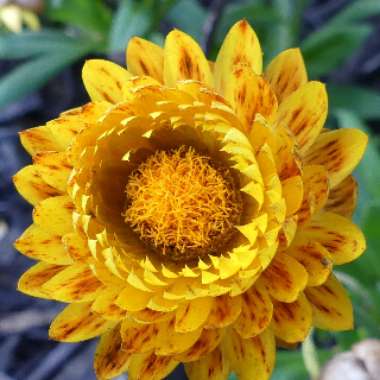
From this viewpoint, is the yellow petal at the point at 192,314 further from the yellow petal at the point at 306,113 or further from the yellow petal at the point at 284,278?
the yellow petal at the point at 306,113

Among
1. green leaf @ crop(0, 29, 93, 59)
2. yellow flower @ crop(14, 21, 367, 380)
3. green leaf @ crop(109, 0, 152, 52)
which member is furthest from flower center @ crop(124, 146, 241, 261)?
green leaf @ crop(0, 29, 93, 59)

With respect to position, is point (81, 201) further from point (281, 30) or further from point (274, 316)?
point (281, 30)

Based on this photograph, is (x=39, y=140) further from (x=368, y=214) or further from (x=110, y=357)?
(x=368, y=214)

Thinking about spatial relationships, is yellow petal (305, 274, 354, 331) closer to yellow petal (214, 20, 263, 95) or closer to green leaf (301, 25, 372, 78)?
yellow petal (214, 20, 263, 95)

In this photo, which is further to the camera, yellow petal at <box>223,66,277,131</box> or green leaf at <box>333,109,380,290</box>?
green leaf at <box>333,109,380,290</box>

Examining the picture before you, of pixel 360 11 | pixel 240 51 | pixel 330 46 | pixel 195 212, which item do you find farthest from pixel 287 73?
pixel 360 11

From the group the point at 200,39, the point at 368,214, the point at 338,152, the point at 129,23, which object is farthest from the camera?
the point at 200,39

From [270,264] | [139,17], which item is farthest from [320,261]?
[139,17]
